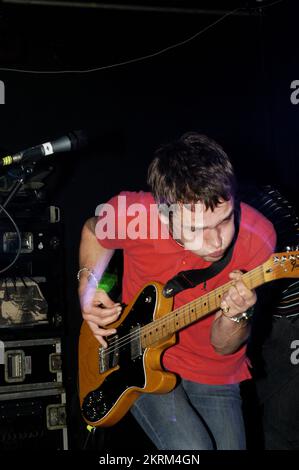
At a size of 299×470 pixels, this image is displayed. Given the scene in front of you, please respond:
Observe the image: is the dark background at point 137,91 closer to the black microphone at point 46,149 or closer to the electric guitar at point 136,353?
the electric guitar at point 136,353

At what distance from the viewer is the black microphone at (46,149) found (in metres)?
2.03

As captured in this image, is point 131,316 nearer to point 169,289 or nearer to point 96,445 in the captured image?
point 169,289

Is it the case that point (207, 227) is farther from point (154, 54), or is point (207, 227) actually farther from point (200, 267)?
point (154, 54)

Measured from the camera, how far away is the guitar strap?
2.18 m

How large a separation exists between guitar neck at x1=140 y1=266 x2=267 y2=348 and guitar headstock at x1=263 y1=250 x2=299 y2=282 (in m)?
0.15

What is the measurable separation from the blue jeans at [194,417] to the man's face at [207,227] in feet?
1.88

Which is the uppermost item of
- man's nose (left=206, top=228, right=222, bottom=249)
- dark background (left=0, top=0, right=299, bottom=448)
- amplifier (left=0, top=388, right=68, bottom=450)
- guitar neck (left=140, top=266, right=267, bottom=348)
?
dark background (left=0, top=0, right=299, bottom=448)

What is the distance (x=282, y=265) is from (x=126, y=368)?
820mm

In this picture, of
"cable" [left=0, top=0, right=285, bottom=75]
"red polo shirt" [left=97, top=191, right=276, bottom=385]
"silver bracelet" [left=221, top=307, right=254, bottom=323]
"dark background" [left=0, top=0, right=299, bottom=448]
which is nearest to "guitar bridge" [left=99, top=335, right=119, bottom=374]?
"red polo shirt" [left=97, top=191, right=276, bottom=385]

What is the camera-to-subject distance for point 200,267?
2.25m

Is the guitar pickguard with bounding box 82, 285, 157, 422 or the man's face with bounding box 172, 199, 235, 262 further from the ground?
the man's face with bounding box 172, 199, 235, 262

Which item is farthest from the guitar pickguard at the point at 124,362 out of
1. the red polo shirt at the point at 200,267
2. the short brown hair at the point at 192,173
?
the short brown hair at the point at 192,173

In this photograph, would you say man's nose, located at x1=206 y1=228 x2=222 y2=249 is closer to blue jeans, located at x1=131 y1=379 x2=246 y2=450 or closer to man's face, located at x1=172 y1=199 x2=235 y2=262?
man's face, located at x1=172 y1=199 x2=235 y2=262
